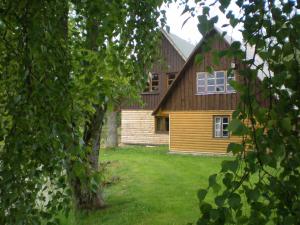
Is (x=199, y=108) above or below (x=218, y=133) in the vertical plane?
above

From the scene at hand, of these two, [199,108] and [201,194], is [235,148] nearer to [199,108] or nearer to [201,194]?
[201,194]

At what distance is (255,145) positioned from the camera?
1490 millimetres

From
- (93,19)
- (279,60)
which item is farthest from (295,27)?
(93,19)

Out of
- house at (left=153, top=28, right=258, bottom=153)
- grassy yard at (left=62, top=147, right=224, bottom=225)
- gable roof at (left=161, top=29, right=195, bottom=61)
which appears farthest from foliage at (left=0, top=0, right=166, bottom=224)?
gable roof at (left=161, top=29, right=195, bottom=61)

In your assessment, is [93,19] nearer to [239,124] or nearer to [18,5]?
[18,5]

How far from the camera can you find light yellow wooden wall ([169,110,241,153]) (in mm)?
20531

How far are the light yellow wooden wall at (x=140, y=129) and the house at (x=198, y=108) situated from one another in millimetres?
3981

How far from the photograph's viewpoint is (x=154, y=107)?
26203 millimetres

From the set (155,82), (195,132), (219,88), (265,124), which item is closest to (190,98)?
(219,88)

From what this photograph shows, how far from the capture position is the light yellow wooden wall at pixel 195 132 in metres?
20.5

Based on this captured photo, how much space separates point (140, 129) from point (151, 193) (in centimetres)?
1654

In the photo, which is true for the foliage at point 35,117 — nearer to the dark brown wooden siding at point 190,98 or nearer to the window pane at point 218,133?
the dark brown wooden siding at point 190,98

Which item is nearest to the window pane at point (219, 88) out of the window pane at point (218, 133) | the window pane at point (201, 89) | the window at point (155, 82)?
the window pane at point (201, 89)

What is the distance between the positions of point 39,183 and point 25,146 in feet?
1.06
